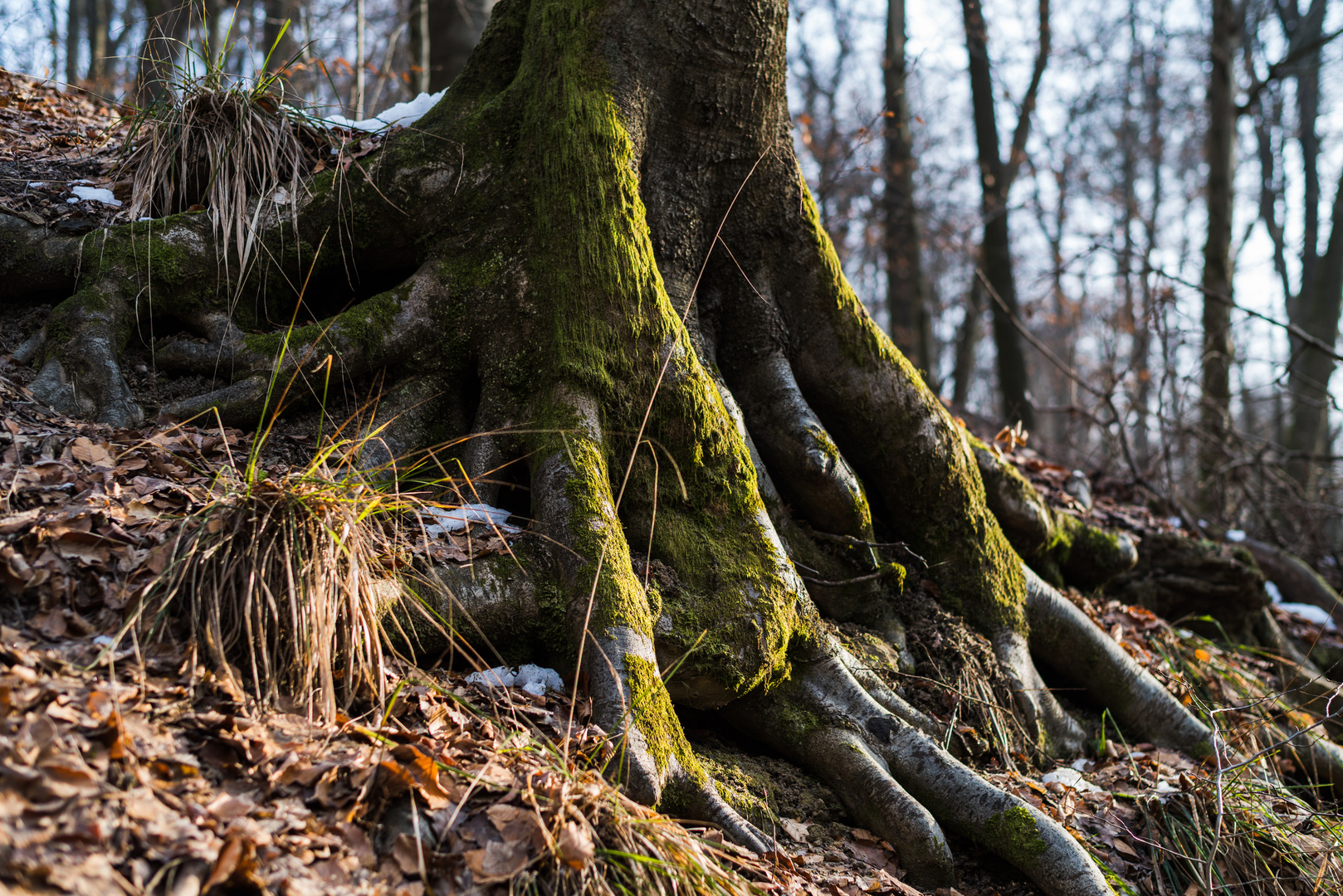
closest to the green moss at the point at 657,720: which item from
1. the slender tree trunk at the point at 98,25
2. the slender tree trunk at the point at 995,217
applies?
the slender tree trunk at the point at 995,217

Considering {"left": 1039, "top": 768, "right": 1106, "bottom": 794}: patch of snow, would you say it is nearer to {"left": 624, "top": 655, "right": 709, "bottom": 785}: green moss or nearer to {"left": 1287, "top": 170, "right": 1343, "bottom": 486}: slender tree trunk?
{"left": 624, "top": 655, "right": 709, "bottom": 785}: green moss

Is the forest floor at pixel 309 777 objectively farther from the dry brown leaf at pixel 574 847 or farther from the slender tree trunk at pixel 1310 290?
the slender tree trunk at pixel 1310 290

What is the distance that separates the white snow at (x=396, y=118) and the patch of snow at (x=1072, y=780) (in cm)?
425

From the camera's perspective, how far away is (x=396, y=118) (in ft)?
12.7

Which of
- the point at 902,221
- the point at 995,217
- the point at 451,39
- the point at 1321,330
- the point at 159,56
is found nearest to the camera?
the point at 159,56

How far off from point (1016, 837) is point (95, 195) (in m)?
4.70

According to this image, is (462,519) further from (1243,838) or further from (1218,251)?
(1218,251)

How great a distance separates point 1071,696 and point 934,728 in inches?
62.6

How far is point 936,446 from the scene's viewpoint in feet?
13.1

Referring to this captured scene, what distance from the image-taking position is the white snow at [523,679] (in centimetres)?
238

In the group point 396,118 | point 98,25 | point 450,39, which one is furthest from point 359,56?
point 98,25

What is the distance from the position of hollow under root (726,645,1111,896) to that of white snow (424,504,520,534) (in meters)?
1.17

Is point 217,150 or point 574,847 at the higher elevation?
point 217,150

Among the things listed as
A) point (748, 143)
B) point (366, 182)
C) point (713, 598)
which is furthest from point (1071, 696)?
point (366, 182)
